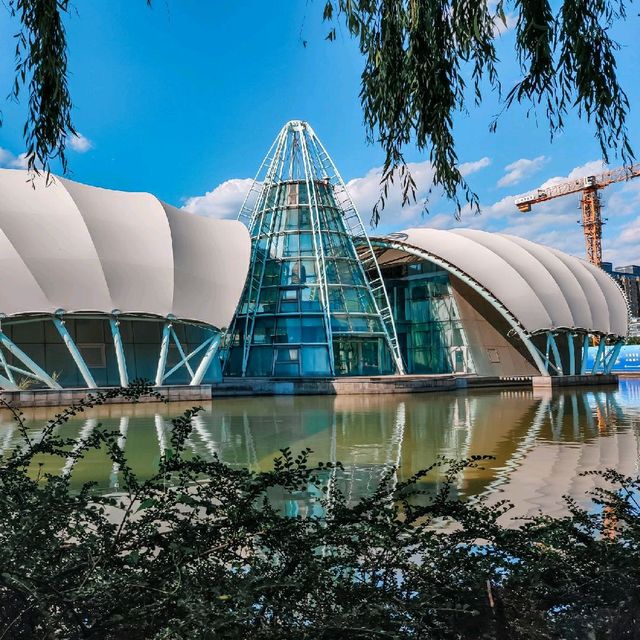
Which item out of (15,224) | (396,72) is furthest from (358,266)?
(396,72)

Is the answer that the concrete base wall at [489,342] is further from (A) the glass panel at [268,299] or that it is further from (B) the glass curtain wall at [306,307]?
(A) the glass panel at [268,299]

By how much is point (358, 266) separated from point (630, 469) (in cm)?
3425

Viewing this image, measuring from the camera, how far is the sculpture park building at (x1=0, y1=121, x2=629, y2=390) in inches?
1036

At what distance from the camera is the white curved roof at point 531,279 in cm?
3941

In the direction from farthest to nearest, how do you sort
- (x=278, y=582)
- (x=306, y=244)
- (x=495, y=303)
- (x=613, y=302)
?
(x=613, y=302), (x=306, y=244), (x=495, y=303), (x=278, y=582)

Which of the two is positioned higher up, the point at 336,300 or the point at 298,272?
the point at 298,272

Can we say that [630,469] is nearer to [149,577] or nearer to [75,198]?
[149,577]

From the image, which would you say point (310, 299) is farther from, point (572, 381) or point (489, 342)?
point (572, 381)

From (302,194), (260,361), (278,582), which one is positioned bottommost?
(278,582)

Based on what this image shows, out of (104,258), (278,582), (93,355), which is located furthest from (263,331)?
(278,582)

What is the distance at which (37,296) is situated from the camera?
24688 millimetres

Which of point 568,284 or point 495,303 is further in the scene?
point 568,284

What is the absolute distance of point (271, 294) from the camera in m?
41.7

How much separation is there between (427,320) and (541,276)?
30.2ft
